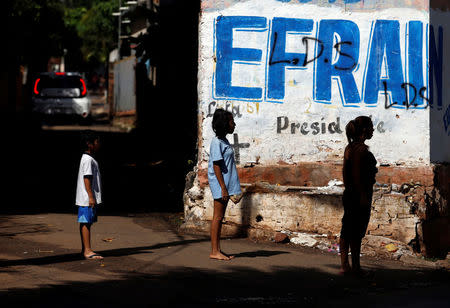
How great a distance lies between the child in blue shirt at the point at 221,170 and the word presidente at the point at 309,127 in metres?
1.92

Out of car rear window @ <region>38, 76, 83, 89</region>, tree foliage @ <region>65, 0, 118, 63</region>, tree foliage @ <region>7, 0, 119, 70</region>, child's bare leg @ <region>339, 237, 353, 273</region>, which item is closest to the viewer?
child's bare leg @ <region>339, 237, 353, 273</region>

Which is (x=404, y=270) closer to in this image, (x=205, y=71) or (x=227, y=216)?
→ (x=227, y=216)

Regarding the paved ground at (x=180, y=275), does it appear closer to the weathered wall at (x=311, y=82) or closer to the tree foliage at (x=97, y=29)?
the weathered wall at (x=311, y=82)

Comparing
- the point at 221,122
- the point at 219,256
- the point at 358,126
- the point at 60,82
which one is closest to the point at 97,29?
the point at 60,82

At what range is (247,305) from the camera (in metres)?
5.85

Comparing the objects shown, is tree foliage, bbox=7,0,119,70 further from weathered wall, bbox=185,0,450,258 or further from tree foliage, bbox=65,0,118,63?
weathered wall, bbox=185,0,450,258

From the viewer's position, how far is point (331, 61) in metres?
9.28

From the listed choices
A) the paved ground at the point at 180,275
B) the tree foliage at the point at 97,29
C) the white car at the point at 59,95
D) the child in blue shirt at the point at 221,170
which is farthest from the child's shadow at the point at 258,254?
the tree foliage at the point at 97,29

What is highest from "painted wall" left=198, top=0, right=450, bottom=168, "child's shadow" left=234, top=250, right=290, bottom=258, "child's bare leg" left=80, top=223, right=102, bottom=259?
"painted wall" left=198, top=0, right=450, bottom=168

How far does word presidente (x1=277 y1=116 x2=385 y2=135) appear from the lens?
9297 mm

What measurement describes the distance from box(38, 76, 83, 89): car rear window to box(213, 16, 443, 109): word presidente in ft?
59.5

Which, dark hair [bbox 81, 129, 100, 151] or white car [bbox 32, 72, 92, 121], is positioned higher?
white car [bbox 32, 72, 92, 121]

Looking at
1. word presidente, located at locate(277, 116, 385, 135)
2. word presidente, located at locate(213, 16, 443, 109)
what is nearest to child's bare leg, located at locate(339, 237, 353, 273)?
word presidente, located at locate(277, 116, 385, 135)

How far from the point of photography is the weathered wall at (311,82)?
30.2 feet
